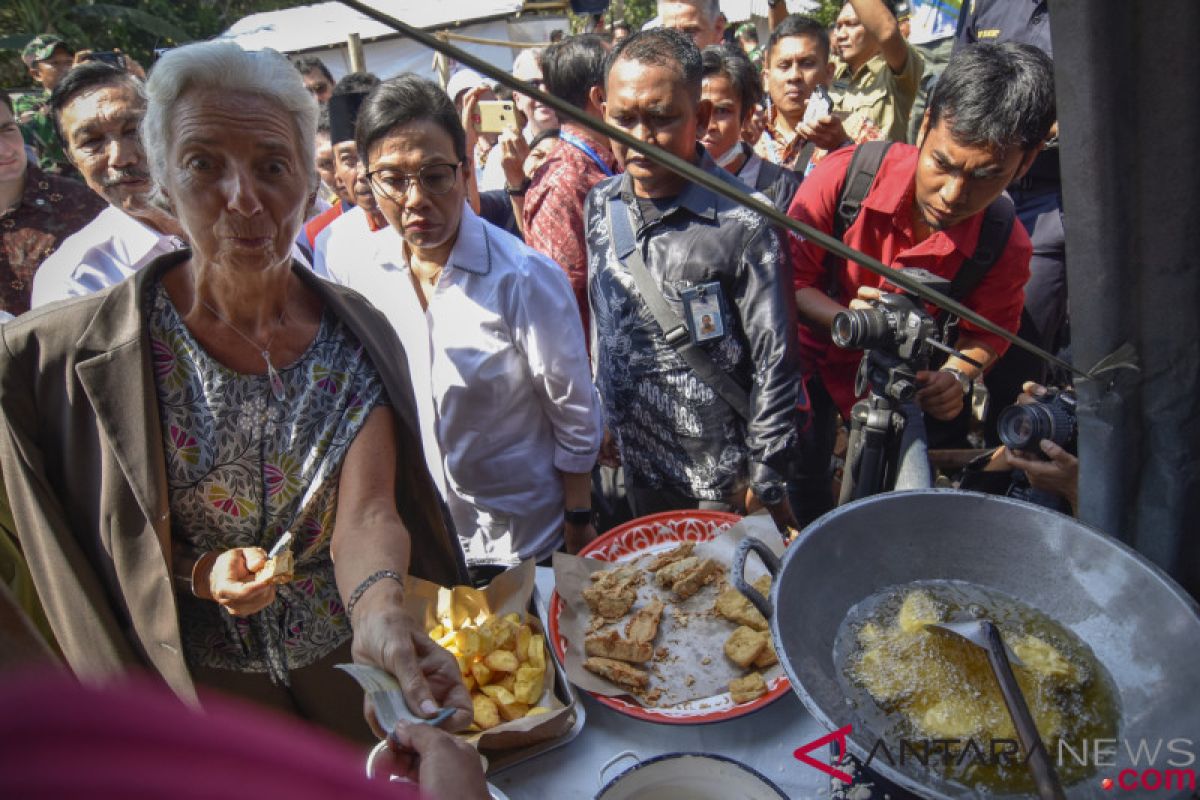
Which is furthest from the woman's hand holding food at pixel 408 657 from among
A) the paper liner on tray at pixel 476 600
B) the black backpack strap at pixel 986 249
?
the black backpack strap at pixel 986 249

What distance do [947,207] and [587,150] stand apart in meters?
1.44

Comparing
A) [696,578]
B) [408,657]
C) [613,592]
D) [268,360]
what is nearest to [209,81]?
[268,360]

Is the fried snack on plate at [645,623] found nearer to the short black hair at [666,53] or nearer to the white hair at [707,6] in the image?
the short black hair at [666,53]

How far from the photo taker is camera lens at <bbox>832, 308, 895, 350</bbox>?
152 cm

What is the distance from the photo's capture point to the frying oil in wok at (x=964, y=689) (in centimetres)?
92

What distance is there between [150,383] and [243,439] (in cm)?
20

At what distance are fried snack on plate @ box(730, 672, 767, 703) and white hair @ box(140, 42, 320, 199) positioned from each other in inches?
58.7

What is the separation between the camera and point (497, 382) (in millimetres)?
2123

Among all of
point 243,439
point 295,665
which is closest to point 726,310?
point 243,439

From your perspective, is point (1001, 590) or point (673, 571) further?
point (673, 571)

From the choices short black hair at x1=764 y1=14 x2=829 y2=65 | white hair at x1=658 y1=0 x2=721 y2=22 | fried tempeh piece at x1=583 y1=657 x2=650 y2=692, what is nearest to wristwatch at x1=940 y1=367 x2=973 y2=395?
fried tempeh piece at x1=583 y1=657 x2=650 y2=692

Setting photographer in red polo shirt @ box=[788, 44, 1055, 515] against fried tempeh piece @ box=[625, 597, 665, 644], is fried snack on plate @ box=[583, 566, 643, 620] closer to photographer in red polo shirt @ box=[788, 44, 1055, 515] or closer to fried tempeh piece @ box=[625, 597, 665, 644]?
fried tempeh piece @ box=[625, 597, 665, 644]

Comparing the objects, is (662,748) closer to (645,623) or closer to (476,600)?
(645,623)

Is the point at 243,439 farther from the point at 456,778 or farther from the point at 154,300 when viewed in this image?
the point at 456,778
